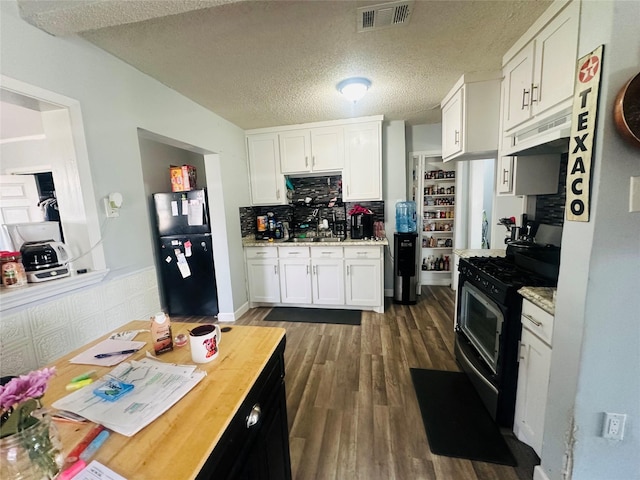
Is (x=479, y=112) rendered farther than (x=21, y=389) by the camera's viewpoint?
Yes

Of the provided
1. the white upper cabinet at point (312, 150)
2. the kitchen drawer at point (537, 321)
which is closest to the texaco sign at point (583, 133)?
the kitchen drawer at point (537, 321)

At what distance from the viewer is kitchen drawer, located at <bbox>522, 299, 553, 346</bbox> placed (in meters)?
1.25

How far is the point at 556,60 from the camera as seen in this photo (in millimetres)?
1426

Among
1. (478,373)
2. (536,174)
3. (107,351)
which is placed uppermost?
(536,174)

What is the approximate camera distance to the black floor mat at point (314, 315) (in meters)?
3.12

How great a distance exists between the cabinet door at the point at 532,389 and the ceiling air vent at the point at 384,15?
6.10 feet

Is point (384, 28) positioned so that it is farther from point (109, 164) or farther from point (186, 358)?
point (186, 358)

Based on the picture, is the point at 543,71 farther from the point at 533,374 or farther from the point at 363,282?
the point at 363,282

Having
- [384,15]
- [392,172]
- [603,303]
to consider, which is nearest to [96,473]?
[603,303]

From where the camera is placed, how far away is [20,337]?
1105mm

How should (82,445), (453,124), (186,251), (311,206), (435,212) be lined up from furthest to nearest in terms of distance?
(435,212)
(311,206)
(186,251)
(453,124)
(82,445)

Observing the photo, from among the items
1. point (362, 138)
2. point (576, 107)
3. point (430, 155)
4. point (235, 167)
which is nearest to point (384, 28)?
point (576, 107)

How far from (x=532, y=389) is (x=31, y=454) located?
1944mm

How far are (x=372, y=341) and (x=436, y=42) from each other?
2.51 metres
